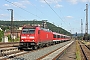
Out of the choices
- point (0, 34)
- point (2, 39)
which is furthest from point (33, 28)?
point (0, 34)

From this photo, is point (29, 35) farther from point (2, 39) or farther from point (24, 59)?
point (2, 39)

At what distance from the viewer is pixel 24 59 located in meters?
18.2

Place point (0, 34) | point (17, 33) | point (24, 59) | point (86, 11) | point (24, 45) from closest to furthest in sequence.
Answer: point (24, 59)
point (24, 45)
point (0, 34)
point (86, 11)
point (17, 33)

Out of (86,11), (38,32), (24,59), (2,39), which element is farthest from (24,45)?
(86,11)

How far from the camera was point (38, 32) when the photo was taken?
30.2m

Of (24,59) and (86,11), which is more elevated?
(86,11)

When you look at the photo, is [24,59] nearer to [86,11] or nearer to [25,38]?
[25,38]

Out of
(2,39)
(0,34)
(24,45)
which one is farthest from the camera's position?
(0,34)

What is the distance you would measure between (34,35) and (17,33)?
89.0 metres

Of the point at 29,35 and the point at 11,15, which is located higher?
the point at 11,15

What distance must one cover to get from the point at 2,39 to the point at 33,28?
33.4 meters

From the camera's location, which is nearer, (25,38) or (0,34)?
(25,38)

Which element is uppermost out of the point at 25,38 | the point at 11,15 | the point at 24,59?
the point at 11,15

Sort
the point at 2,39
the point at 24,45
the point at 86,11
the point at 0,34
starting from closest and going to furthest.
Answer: the point at 24,45, the point at 2,39, the point at 0,34, the point at 86,11
